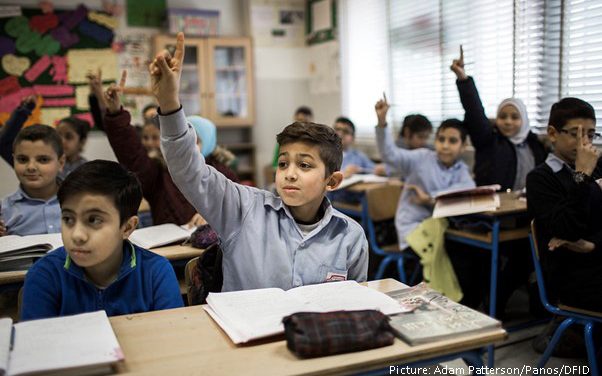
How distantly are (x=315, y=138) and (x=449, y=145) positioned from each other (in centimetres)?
205

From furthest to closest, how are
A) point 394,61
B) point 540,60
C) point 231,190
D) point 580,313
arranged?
point 394,61 < point 540,60 < point 580,313 < point 231,190

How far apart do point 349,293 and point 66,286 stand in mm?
687

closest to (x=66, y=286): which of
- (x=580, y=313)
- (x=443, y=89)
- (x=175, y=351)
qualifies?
(x=175, y=351)

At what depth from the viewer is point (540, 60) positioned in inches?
145

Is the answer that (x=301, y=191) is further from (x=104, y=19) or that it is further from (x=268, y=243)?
(x=104, y=19)

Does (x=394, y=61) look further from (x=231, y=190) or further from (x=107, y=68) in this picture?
(x=231, y=190)

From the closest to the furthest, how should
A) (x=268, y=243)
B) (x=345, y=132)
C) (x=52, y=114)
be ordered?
(x=268, y=243)
(x=345, y=132)
(x=52, y=114)

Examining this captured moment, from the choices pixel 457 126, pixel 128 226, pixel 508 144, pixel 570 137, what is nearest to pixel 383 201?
pixel 457 126

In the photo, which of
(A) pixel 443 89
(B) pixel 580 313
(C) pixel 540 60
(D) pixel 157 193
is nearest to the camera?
(B) pixel 580 313

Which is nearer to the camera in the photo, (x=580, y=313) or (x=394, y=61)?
(x=580, y=313)

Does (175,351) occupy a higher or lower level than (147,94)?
lower

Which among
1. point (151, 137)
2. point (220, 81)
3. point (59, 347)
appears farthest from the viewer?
point (220, 81)

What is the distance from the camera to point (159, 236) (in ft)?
7.48

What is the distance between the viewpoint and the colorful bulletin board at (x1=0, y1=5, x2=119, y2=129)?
5.28m
